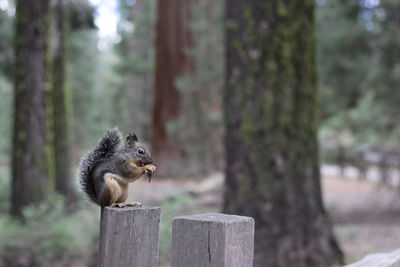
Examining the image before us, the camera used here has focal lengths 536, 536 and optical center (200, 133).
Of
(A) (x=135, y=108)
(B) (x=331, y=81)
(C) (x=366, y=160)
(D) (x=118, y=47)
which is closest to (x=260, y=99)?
(B) (x=331, y=81)

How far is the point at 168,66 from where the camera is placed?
54.4 feet

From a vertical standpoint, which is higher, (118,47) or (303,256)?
(118,47)

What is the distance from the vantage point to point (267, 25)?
19.1 feet

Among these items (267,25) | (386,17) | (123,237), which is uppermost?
(386,17)

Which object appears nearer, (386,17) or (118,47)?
(386,17)

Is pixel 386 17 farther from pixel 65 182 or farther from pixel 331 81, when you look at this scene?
pixel 65 182

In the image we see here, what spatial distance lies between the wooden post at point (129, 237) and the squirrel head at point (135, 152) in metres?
0.20

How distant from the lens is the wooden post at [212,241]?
1.80 metres

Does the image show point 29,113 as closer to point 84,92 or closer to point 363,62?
point 363,62

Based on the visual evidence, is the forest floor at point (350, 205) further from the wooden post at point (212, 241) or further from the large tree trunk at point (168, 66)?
the wooden post at point (212, 241)

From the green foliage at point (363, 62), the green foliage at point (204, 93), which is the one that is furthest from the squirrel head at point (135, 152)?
the green foliage at point (204, 93)

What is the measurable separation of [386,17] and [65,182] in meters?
7.53

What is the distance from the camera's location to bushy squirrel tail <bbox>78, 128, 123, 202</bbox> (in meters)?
2.17

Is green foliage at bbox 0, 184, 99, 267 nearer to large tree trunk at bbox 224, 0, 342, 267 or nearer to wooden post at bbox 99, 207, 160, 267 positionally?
large tree trunk at bbox 224, 0, 342, 267
